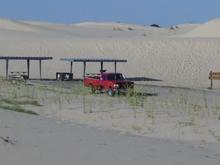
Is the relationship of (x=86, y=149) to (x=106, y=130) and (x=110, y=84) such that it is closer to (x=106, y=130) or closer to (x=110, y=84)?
(x=106, y=130)

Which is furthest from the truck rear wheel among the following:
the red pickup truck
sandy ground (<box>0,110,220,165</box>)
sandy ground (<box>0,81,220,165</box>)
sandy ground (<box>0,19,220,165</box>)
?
sandy ground (<box>0,110,220,165</box>)

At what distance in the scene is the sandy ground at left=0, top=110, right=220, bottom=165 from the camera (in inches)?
361

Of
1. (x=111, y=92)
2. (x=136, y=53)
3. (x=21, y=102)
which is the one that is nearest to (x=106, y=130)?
(x=21, y=102)

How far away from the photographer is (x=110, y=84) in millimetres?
28828

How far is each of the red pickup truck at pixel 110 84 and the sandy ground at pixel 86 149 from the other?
15029 millimetres

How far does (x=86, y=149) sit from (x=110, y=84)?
18703mm

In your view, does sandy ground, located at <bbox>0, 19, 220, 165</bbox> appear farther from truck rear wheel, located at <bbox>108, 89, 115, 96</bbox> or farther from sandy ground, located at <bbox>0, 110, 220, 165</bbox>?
truck rear wheel, located at <bbox>108, 89, 115, 96</bbox>

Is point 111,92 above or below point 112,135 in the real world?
above

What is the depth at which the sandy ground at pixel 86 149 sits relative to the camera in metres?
9.17

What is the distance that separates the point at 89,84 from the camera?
30.8 metres

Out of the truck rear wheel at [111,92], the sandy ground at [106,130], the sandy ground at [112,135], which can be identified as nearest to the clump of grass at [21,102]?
the sandy ground at [106,130]

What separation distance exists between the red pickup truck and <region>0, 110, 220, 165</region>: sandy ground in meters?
15.0

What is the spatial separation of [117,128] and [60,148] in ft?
18.4

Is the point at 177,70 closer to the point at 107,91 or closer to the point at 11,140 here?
the point at 107,91
